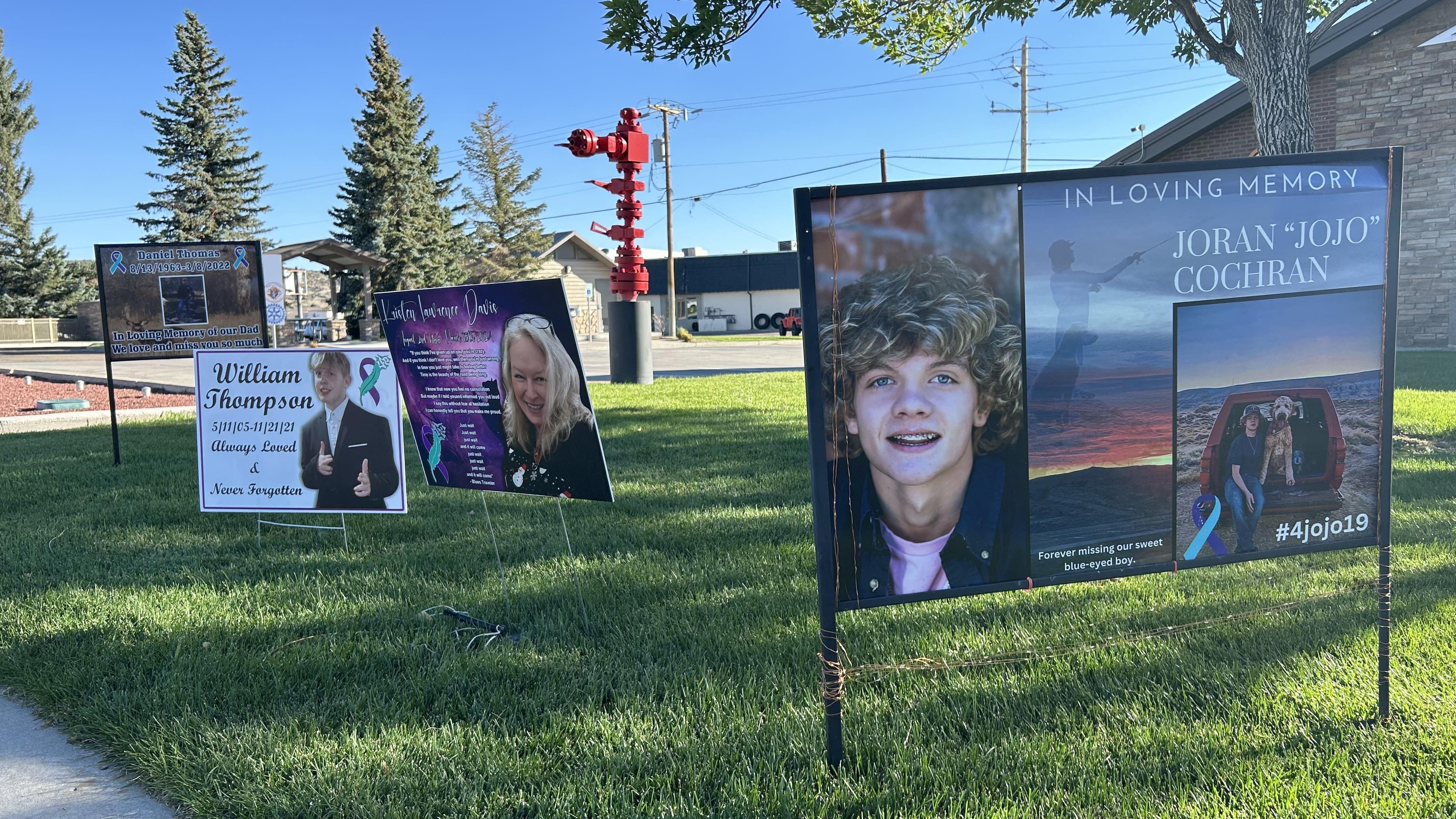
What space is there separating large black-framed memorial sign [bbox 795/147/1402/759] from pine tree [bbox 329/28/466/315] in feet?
133

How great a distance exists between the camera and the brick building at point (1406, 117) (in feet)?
62.0

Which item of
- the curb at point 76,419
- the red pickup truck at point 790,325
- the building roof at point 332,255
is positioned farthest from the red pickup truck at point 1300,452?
the red pickup truck at point 790,325

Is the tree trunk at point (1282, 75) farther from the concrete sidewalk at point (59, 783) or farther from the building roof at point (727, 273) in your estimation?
the building roof at point (727, 273)

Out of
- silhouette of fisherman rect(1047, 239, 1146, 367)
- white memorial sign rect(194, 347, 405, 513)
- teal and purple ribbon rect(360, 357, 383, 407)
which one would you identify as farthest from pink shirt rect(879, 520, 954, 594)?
teal and purple ribbon rect(360, 357, 383, 407)

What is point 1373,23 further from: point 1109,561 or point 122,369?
point 122,369

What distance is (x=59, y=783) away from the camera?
312 centimetres

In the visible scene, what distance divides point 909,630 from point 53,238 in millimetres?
57595

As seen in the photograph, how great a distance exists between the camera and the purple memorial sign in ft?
13.9

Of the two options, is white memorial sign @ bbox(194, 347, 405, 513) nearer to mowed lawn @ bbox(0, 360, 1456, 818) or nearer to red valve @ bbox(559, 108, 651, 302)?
mowed lawn @ bbox(0, 360, 1456, 818)

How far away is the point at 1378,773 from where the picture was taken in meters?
2.85

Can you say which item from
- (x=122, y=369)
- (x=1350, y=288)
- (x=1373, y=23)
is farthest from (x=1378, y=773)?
(x=122, y=369)

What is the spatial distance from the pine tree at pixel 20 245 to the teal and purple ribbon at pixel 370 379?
5284 cm

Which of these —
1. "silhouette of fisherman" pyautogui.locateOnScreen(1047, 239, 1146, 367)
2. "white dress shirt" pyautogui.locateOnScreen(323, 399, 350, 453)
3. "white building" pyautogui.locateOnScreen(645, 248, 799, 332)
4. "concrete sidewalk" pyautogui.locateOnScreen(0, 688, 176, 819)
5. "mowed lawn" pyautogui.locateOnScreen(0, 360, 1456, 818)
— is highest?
"white building" pyautogui.locateOnScreen(645, 248, 799, 332)

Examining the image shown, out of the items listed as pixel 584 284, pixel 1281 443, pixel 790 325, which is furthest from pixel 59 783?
pixel 584 284
